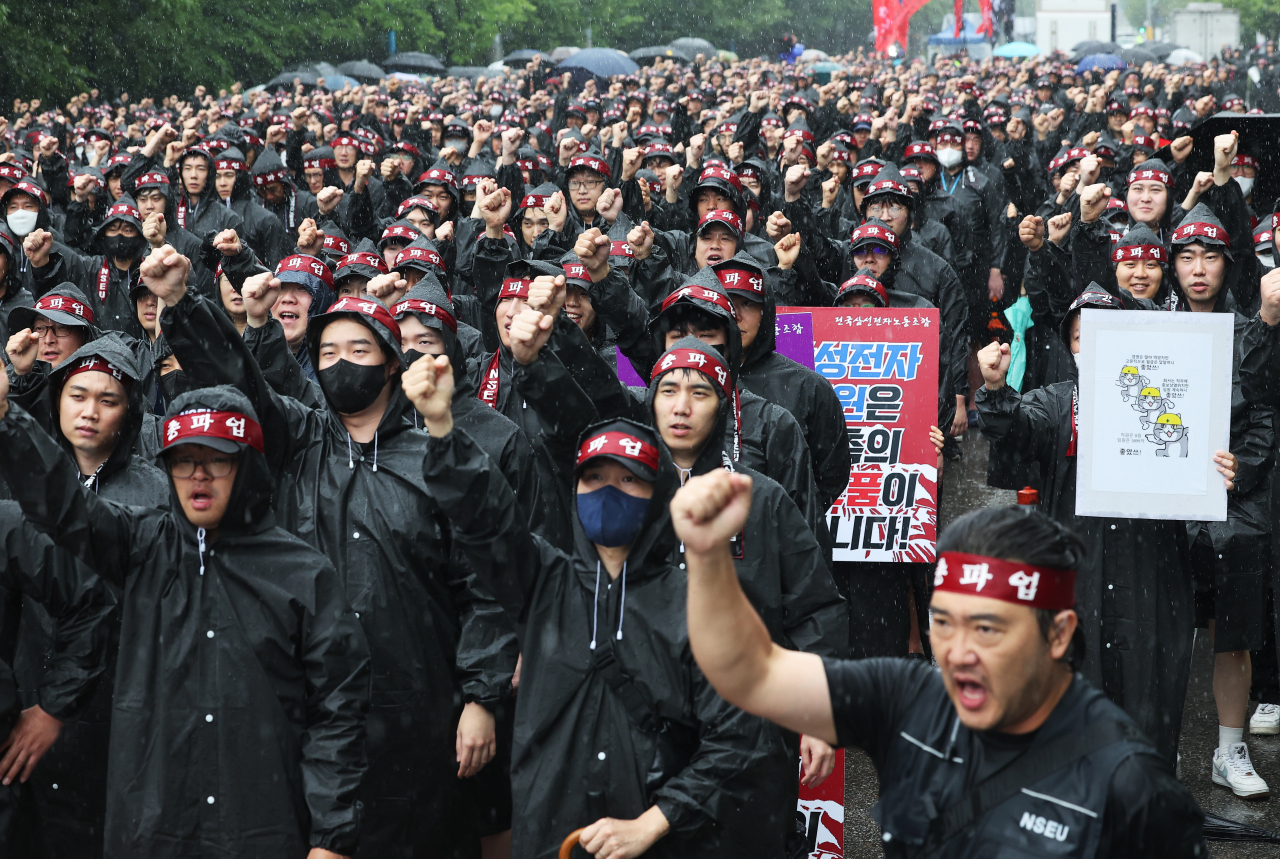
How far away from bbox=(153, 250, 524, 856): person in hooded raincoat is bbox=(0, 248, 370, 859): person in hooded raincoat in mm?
567

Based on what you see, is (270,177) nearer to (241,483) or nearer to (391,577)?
(391,577)

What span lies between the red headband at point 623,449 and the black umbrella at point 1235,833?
3.35 metres

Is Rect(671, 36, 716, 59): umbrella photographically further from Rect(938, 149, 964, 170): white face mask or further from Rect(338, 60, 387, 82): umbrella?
Rect(938, 149, 964, 170): white face mask

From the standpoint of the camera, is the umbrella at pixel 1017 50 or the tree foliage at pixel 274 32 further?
the umbrella at pixel 1017 50

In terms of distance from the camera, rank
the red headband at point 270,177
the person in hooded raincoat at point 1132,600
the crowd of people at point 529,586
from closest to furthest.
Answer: the crowd of people at point 529,586 → the person in hooded raincoat at point 1132,600 → the red headband at point 270,177

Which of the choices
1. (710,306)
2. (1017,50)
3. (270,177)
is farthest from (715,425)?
(1017,50)

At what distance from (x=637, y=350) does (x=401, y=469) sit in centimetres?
179

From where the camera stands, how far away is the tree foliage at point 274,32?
29.1 meters

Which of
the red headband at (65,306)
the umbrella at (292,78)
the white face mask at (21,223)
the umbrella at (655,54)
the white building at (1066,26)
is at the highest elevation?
the white building at (1066,26)

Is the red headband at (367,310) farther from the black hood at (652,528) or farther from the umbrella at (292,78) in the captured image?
the umbrella at (292,78)

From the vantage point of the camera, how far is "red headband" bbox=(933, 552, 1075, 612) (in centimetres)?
259

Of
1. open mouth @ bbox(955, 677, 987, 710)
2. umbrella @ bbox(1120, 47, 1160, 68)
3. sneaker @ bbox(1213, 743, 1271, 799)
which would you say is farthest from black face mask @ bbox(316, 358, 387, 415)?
umbrella @ bbox(1120, 47, 1160, 68)

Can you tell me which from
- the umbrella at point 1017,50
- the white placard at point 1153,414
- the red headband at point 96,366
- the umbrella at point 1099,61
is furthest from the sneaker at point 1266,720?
the umbrella at point 1017,50

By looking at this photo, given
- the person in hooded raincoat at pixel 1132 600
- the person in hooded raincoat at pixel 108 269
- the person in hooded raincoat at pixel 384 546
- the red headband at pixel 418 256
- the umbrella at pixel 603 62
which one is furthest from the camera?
the umbrella at pixel 603 62
